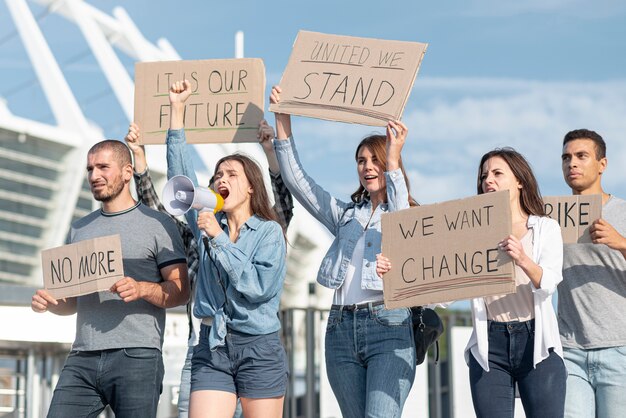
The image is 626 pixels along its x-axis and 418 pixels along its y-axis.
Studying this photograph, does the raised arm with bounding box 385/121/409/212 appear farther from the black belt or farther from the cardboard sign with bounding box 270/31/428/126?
the black belt

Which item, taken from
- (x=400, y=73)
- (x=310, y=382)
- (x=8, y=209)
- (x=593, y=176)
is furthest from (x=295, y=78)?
(x=8, y=209)

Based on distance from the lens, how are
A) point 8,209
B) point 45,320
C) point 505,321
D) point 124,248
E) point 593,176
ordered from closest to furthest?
point 505,321 → point 124,248 → point 593,176 → point 45,320 → point 8,209

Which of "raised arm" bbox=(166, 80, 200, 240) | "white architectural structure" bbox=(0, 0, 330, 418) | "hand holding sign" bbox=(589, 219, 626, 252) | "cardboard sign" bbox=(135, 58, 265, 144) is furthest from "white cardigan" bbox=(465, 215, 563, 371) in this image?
"white architectural structure" bbox=(0, 0, 330, 418)

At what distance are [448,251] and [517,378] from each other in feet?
2.05

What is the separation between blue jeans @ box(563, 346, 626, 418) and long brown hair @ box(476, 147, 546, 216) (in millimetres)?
808

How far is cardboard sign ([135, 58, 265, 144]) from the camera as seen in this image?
229 inches

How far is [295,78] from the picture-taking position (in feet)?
18.5

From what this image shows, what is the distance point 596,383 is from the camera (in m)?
5.25

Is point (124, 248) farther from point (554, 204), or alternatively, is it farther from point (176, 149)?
point (554, 204)

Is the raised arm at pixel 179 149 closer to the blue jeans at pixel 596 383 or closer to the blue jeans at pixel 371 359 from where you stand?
the blue jeans at pixel 371 359

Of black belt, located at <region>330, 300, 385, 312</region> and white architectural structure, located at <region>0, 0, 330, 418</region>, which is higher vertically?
white architectural structure, located at <region>0, 0, 330, 418</region>

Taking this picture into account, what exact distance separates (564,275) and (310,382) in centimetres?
515

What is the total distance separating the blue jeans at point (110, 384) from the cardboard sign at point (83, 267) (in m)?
0.32

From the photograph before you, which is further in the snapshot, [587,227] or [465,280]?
[587,227]
